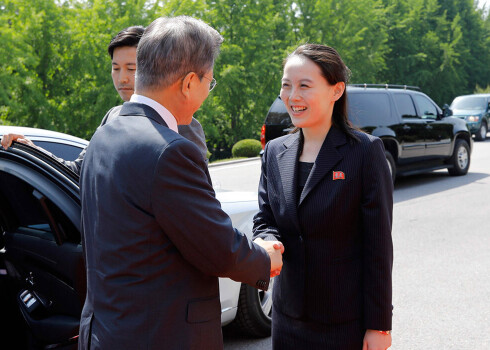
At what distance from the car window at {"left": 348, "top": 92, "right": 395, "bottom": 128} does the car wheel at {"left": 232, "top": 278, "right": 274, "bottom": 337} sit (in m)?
6.17

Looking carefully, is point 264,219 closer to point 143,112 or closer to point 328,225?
point 328,225

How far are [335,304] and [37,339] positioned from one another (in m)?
1.50

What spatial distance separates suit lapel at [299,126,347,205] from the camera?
215 cm

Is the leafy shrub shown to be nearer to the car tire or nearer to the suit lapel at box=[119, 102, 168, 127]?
the car tire

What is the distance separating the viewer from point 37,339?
2.73 m

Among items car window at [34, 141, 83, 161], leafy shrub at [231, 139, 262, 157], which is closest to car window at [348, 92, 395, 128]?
car window at [34, 141, 83, 161]

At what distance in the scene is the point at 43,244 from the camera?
279cm

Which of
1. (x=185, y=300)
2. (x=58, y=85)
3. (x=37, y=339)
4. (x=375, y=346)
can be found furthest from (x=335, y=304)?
(x=58, y=85)

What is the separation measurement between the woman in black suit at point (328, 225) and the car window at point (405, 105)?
887 centimetres

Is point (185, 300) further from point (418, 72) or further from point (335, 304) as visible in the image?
point (418, 72)

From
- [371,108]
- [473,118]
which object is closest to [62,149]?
[371,108]

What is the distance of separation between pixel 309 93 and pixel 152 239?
98 cm

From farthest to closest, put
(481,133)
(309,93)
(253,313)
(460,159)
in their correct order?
(481,133), (460,159), (253,313), (309,93)

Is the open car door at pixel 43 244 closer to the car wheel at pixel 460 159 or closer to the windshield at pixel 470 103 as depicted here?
the car wheel at pixel 460 159
